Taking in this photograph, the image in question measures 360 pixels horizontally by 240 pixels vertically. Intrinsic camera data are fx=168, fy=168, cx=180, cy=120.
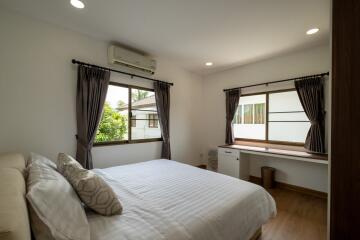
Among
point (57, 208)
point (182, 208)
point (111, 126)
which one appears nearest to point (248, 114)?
point (111, 126)

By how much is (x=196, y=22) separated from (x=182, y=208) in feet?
7.20

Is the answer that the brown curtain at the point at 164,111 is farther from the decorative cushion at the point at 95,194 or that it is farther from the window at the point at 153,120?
the decorative cushion at the point at 95,194

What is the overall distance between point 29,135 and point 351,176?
3088 millimetres

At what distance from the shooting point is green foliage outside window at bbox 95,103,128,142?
2859 mm

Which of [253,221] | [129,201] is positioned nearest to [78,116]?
[129,201]

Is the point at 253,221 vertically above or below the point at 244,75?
below

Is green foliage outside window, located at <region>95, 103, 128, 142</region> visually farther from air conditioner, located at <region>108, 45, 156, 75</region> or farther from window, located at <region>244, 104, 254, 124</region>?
window, located at <region>244, 104, 254, 124</region>

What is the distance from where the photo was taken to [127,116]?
3172 millimetres

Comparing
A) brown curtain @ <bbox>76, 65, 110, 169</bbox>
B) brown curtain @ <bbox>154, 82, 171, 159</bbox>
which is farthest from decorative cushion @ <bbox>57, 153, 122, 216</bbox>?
brown curtain @ <bbox>154, 82, 171, 159</bbox>

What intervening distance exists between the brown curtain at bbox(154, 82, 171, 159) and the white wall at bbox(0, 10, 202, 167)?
2.81 ft

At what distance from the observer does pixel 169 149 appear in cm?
361

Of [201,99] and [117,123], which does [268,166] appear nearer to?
[201,99]

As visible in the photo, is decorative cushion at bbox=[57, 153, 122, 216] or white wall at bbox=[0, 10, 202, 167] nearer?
decorative cushion at bbox=[57, 153, 122, 216]

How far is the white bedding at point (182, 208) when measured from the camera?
3.49 feet
